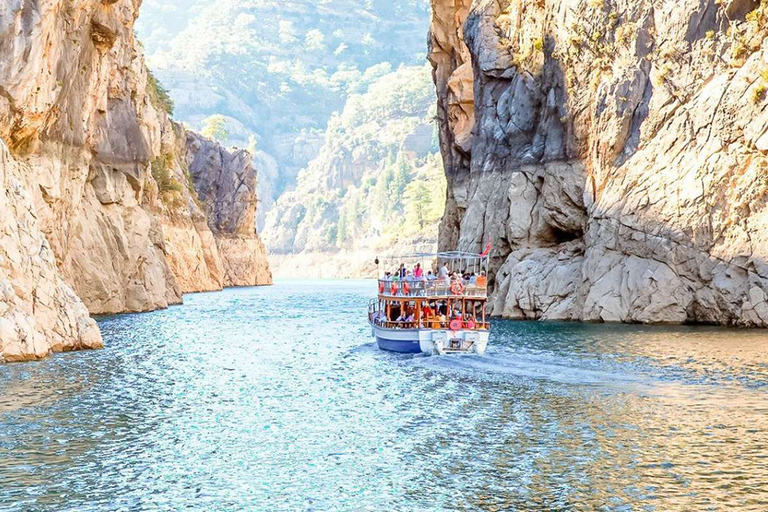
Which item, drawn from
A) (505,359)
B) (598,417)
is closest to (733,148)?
(505,359)

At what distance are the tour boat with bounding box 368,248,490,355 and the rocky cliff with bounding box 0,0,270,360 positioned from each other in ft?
51.3

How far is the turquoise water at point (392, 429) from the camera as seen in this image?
19.5 m

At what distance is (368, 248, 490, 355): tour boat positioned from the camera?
1754 inches

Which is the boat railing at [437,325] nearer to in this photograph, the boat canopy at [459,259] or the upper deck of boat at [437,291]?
the upper deck of boat at [437,291]

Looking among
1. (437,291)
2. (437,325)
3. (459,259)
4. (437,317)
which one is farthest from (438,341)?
(459,259)

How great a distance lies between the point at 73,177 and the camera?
205 feet

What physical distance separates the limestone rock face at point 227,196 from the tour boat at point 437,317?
330 ft

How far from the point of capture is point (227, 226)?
150250mm

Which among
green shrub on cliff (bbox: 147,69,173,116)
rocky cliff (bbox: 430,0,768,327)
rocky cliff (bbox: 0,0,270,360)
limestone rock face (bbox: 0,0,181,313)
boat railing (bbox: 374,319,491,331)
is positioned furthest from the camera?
green shrub on cliff (bbox: 147,69,173,116)

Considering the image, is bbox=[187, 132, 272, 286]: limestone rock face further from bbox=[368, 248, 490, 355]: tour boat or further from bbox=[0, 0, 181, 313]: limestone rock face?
bbox=[368, 248, 490, 355]: tour boat

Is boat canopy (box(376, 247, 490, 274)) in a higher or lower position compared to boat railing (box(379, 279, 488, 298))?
higher

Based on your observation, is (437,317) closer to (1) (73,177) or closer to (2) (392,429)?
(2) (392,429)

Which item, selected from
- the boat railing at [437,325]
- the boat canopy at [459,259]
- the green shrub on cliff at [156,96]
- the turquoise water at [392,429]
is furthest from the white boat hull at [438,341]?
the green shrub on cliff at [156,96]

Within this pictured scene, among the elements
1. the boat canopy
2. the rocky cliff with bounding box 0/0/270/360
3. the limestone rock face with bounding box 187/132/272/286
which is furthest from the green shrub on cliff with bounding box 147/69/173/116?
the boat canopy
